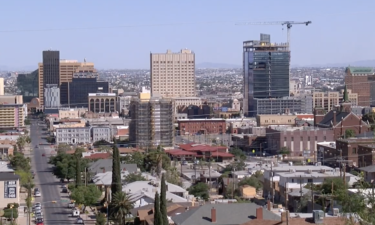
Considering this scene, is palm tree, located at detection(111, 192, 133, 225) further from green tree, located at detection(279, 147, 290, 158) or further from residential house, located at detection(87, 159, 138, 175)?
green tree, located at detection(279, 147, 290, 158)

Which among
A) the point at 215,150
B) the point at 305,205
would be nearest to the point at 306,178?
the point at 305,205

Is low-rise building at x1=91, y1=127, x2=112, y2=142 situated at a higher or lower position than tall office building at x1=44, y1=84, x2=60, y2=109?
lower

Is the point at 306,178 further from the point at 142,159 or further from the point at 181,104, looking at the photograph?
the point at 181,104

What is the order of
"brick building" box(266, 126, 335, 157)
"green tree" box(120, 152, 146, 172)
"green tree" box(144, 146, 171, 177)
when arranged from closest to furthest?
"green tree" box(144, 146, 171, 177)
"green tree" box(120, 152, 146, 172)
"brick building" box(266, 126, 335, 157)

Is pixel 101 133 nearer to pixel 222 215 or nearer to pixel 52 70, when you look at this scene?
pixel 52 70

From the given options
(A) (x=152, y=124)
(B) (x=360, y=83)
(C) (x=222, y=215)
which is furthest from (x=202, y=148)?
(B) (x=360, y=83)

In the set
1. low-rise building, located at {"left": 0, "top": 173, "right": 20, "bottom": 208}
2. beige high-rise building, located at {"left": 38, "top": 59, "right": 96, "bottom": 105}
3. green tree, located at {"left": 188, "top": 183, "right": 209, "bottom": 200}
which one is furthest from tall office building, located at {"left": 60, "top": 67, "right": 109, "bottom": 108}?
green tree, located at {"left": 188, "top": 183, "right": 209, "bottom": 200}

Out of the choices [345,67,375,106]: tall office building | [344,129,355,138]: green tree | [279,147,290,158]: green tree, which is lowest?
[279,147,290,158]: green tree
